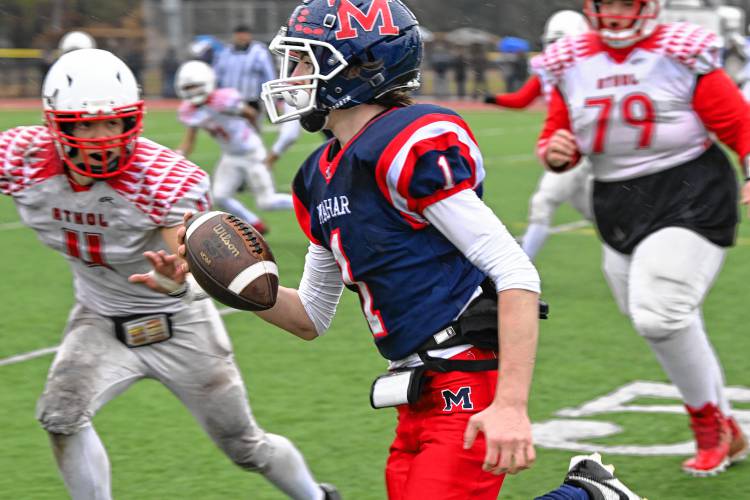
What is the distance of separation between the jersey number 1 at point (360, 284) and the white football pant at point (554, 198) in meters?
5.68

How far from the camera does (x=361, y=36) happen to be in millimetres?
3334

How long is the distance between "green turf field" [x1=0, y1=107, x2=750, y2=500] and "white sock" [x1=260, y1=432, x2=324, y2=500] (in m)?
0.58

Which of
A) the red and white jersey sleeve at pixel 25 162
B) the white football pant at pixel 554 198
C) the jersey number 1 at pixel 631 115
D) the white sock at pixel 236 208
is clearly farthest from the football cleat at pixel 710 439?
the white sock at pixel 236 208

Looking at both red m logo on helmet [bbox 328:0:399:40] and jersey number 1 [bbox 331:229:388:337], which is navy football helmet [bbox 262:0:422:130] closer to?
red m logo on helmet [bbox 328:0:399:40]

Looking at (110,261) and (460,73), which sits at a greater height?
(110,261)

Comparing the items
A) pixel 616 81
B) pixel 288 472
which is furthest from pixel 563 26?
pixel 288 472

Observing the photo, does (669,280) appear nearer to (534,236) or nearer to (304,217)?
(304,217)

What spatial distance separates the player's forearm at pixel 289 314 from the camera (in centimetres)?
367

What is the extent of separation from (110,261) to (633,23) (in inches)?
91.6

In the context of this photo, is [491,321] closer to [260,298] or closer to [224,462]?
[260,298]

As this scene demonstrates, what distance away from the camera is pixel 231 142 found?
11.5 metres

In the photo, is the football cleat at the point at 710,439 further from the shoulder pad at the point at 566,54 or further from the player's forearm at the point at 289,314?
the player's forearm at the point at 289,314

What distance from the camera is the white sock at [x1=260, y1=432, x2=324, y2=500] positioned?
4492 millimetres

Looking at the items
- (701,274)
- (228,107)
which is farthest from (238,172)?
(701,274)
